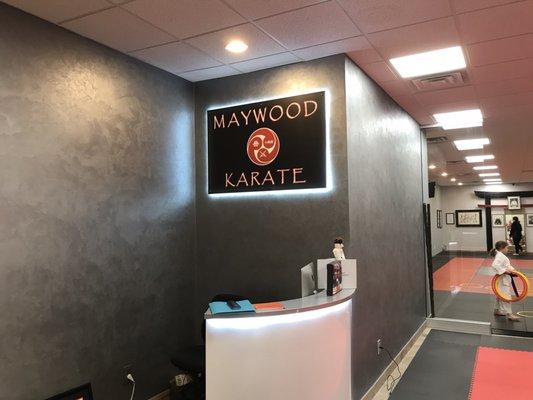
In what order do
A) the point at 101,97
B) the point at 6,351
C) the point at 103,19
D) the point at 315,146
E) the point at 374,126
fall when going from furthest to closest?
the point at 374,126 < the point at 315,146 < the point at 101,97 < the point at 103,19 < the point at 6,351

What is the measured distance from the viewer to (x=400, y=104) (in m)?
5.48

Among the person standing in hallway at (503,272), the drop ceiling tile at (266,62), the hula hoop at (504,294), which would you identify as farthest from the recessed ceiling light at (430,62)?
the hula hoop at (504,294)

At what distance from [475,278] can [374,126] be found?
822 cm

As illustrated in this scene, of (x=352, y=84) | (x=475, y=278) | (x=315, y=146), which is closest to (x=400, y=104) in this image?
(x=352, y=84)

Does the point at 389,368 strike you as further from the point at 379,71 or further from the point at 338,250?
the point at 379,71

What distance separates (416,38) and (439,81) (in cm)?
126

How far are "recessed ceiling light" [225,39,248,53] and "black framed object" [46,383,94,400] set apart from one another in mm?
2891

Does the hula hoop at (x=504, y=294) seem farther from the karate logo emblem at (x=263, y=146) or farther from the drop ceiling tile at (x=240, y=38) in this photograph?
the drop ceiling tile at (x=240, y=38)

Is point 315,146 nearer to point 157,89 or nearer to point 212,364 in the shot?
point 157,89

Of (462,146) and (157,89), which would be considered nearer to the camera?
(157,89)

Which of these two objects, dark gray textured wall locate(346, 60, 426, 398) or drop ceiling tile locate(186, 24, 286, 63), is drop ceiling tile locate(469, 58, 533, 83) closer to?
dark gray textured wall locate(346, 60, 426, 398)

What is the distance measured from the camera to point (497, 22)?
10.2 ft

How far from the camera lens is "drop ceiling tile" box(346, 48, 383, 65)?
3632mm

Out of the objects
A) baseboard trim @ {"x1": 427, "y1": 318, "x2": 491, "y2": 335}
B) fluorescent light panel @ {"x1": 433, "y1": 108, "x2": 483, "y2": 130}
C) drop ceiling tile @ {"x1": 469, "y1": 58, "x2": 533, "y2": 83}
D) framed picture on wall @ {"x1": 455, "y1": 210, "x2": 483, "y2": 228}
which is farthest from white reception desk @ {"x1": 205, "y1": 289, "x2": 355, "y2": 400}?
framed picture on wall @ {"x1": 455, "y1": 210, "x2": 483, "y2": 228}
